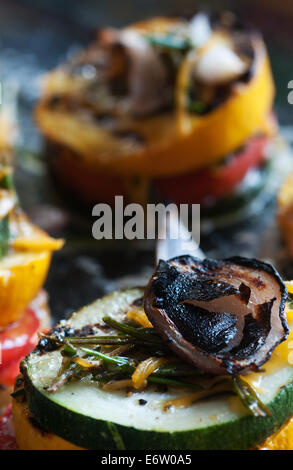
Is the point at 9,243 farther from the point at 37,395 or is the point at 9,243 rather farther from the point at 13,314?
the point at 37,395

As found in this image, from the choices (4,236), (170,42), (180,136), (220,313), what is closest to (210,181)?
(180,136)

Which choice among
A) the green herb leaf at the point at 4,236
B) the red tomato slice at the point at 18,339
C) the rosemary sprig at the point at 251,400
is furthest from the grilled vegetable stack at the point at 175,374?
the green herb leaf at the point at 4,236

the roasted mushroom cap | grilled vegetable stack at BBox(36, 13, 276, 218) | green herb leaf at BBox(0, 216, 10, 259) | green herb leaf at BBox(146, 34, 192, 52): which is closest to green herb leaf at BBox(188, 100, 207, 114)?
grilled vegetable stack at BBox(36, 13, 276, 218)

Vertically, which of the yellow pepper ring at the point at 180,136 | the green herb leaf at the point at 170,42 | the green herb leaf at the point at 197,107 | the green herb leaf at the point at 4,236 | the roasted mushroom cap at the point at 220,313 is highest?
the green herb leaf at the point at 170,42

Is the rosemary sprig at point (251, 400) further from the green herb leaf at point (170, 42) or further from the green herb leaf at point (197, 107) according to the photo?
the green herb leaf at point (170, 42)

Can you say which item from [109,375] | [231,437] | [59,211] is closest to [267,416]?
[231,437]
